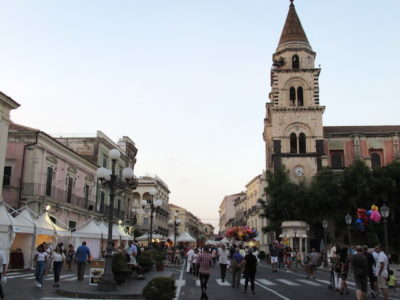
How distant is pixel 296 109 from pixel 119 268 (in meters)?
38.0

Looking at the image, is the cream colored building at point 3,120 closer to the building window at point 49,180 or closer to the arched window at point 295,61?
the building window at point 49,180

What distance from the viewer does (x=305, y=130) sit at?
49.9 meters

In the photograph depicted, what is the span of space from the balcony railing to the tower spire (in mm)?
30350

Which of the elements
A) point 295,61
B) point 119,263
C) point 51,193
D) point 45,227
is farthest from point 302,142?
point 119,263

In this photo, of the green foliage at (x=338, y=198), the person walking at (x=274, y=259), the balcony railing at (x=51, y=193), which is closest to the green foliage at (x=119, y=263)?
the person walking at (x=274, y=259)

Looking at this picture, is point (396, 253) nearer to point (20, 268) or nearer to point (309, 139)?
point (309, 139)

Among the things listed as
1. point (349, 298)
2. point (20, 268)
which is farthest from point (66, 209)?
point (349, 298)

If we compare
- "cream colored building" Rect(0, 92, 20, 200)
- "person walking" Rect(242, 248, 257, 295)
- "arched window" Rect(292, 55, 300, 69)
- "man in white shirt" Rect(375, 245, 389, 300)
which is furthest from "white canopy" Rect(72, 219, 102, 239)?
"arched window" Rect(292, 55, 300, 69)

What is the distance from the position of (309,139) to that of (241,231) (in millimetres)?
12682

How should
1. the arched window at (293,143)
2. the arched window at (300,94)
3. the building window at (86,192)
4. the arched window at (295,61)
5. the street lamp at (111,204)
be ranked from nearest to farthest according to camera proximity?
the street lamp at (111,204), the building window at (86,192), the arched window at (293,143), the arched window at (300,94), the arched window at (295,61)

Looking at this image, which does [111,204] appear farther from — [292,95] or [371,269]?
[292,95]

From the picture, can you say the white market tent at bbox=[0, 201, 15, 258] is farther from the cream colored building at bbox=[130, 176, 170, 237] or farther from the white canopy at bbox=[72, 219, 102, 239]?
the cream colored building at bbox=[130, 176, 170, 237]

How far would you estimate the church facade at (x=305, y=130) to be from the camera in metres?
48.9

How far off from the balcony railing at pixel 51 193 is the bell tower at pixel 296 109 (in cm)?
2192
